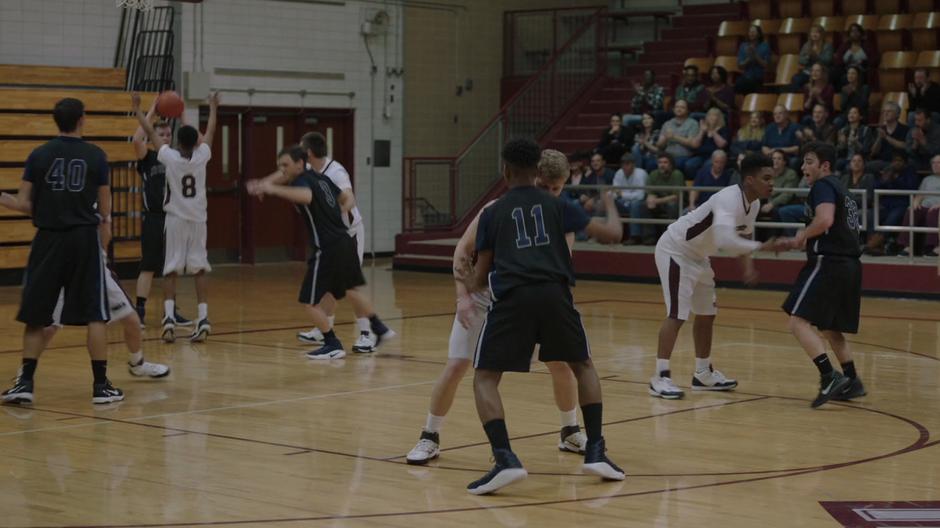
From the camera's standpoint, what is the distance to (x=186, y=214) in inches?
490

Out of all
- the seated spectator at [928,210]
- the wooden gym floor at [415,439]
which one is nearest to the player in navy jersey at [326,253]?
the wooden gym floor at [415,439]

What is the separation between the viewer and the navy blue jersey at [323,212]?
11.0m

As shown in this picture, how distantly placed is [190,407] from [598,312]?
676 cm

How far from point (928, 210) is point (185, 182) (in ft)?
28.7

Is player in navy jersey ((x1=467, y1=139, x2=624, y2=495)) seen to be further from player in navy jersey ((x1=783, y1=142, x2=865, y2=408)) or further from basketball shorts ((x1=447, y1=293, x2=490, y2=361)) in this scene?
player in navy jersey ((x1=783, y1=142, x2=865, y2=408))

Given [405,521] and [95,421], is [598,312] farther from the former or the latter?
[405,521]

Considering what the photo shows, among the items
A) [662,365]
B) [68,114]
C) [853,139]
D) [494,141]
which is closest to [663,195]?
[853,139]

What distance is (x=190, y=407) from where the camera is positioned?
888 centimetres

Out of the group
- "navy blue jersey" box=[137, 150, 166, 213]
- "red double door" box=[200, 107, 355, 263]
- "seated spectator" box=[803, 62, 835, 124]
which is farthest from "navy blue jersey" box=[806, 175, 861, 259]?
"red double door" box=[200, 107, 355, 263]

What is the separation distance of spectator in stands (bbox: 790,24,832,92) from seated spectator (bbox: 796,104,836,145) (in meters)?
1.57

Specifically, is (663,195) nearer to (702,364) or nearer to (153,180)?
(153,180)

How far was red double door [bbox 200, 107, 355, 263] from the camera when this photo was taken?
21.3 meters

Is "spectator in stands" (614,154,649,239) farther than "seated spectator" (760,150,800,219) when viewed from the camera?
Yes

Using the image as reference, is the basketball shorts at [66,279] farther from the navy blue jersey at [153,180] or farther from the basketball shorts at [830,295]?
the basketball shorts at [830,295]
